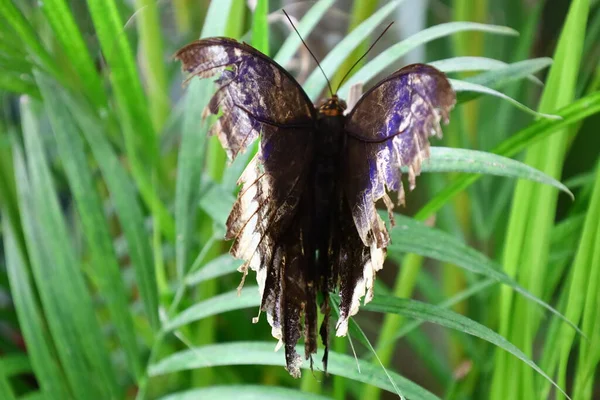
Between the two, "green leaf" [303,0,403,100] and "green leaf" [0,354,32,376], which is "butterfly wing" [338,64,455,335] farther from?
"green leaf" [0,354,32,376]

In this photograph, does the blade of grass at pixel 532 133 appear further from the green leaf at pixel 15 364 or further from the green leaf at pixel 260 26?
the green leaf at pixel 15 364

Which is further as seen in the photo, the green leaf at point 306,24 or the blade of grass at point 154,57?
the blade of grass at point 154,57

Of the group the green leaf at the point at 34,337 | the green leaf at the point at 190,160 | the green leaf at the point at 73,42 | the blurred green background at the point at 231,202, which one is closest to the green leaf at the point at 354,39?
the blurred green background at the point at 231,202

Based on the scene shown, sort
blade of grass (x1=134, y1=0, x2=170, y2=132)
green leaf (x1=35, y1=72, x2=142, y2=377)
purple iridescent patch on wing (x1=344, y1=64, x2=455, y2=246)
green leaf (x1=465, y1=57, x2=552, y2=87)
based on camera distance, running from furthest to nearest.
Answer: blade of grass (x1=134, y1=0, x2=170, y2=132), green leaf (x1=35, y1=72, x2=142, y2=377), green leaf (x1=465, y1=57, x2=552, y2=87), purple iridescent patch on wing (x1=344, y1=64, x2=455, y2=246)

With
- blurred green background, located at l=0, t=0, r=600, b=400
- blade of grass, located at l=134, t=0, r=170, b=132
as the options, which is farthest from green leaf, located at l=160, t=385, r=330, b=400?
blade of grass, located at l=134, t=0, r=170, b=132

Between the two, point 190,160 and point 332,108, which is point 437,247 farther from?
point 190,160

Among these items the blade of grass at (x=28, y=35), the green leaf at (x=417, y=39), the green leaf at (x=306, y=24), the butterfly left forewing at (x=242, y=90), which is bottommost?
the butterfly left forewing at (x=242, y=90)

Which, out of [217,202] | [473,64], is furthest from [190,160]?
[473,64]
